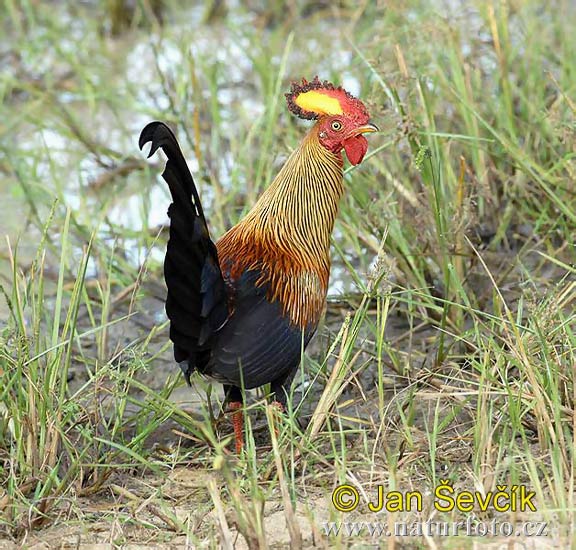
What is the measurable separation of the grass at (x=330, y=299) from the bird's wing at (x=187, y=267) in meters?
0.20

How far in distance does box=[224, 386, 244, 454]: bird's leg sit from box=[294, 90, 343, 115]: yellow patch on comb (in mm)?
931

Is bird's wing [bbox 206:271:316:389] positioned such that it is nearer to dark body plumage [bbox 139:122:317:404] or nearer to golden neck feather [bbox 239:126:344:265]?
dark body plumage [bbox 139:122:317:404]

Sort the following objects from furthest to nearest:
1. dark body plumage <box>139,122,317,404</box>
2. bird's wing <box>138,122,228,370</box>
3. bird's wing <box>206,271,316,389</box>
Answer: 1. bird's wing <box>206,271,316,389</box>
2. dark body plumage <box>139,122,317,404</box>
3. bird's wing <box>138,122,228,370</box>

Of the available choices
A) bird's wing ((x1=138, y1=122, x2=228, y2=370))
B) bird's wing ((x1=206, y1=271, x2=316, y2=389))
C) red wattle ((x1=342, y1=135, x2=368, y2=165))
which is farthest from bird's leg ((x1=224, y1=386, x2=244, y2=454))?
red wattle ((x1=342, y1=135, x2=368, y2=165))

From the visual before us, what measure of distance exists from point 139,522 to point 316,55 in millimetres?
3761

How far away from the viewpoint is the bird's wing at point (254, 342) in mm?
3129

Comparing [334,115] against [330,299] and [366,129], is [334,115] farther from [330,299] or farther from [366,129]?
[330,299]

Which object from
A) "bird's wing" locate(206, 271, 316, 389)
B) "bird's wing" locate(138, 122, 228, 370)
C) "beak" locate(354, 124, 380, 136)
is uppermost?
→ "beak" locate(354, 124, 380, 136)

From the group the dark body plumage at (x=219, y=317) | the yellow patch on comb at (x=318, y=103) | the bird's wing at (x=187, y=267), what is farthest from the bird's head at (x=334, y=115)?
the bird's wing at (x=187, y=267)

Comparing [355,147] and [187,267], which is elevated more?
[355,147]

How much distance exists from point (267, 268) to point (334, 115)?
0.54 m

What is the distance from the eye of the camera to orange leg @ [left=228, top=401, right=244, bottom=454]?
3.39m

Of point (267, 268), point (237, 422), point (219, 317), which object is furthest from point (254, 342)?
point (237, 422)

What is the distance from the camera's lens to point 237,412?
11.1ft
